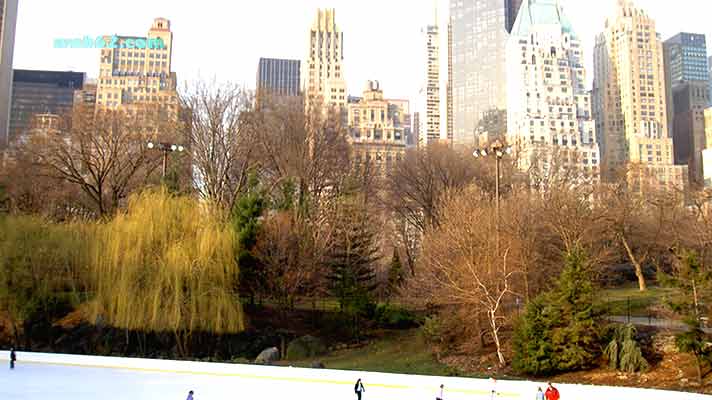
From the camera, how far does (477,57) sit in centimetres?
17125

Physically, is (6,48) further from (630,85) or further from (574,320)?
(630,85)

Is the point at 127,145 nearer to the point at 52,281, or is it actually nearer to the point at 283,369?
the point at 52,281

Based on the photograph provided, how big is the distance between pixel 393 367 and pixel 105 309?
12.2m

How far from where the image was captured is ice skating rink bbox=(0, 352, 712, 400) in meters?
17.7

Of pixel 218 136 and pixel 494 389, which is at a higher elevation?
pixel 218 136

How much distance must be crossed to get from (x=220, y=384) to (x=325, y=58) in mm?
133085

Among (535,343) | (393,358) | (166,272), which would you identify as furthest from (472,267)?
(166,272)

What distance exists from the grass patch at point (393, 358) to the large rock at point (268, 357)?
3.77 ft

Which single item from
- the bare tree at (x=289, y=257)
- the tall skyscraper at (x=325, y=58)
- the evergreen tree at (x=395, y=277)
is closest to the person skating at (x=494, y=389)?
the bare tree at (x=289, y=257)

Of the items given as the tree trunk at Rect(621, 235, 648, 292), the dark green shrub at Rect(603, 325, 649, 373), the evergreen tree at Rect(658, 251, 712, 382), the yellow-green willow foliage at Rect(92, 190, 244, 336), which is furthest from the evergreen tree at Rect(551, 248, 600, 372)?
the tree trunk at Rect(621, 235, 648, 292)

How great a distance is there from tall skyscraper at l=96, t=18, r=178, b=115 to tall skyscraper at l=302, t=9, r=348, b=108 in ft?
104

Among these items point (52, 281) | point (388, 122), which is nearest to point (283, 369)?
point (52, 281)

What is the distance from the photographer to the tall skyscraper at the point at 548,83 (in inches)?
4779

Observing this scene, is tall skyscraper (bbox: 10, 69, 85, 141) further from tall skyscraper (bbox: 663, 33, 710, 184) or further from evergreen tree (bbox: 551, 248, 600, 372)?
evergreen tree (bbox: 551, 248, 600, 372)
